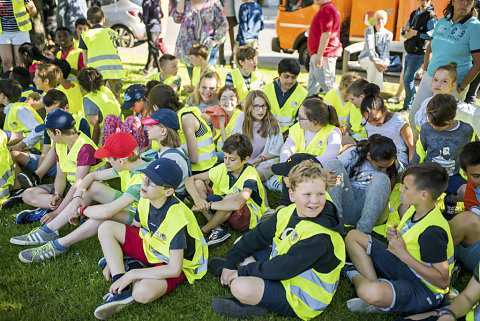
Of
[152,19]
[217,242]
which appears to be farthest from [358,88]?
[152,19]

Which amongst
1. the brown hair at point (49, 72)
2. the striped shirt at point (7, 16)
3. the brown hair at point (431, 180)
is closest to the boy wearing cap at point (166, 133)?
the brown hair at point (431, 180)

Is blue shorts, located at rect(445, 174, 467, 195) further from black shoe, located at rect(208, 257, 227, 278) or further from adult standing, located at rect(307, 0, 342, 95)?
adult standing, located at rect(307, 0, 342, 95)

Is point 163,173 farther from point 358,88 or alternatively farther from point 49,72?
point 49,72

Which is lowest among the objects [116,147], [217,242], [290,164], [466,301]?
[217,242]

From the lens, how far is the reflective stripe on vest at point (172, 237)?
3.24 metres

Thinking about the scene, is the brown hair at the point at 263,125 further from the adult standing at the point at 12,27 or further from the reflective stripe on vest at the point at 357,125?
the adult standing at the point at 12,27

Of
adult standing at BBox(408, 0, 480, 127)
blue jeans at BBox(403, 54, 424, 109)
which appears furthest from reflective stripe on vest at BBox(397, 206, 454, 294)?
blue jeans at BBox(403, 54, 424, 109)

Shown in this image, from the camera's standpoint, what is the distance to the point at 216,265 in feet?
11.9

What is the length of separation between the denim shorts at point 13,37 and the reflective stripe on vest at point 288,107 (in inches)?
185

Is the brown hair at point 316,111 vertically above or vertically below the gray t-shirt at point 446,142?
above

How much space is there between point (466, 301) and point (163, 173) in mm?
2072

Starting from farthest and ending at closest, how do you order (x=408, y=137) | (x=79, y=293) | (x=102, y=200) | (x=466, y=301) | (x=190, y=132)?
(x=190, y=132), (x=408, y=137), (x=102, y=200), (x=79, y=293), (x=466, y=301)

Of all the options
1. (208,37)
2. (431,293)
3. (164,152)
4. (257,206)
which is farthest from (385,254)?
(208,37)

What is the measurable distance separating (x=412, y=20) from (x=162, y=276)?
6.29 m
